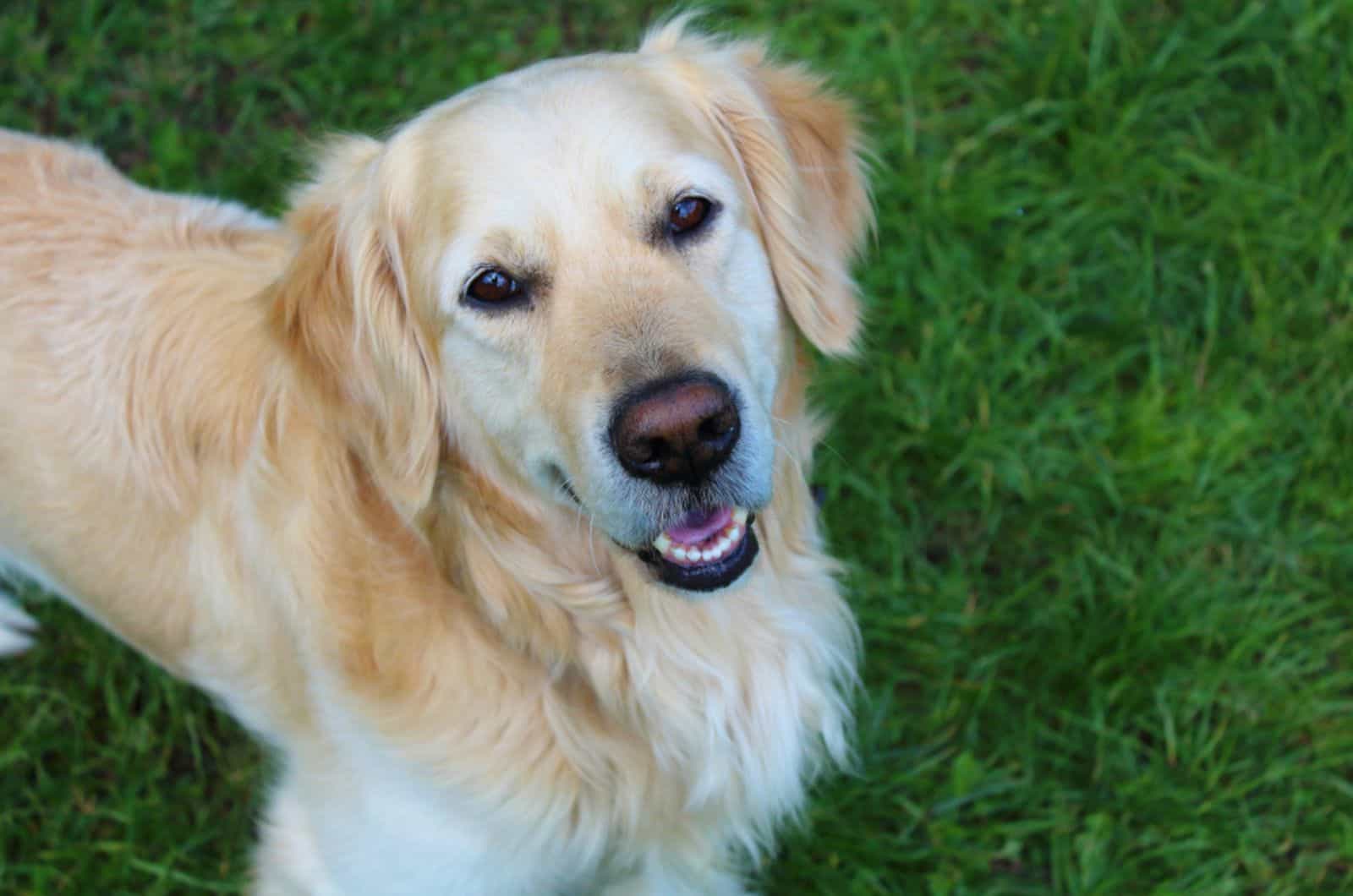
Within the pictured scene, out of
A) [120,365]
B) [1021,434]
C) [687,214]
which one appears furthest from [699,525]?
[1021,434]

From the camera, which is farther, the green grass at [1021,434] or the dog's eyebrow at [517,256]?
the green grass at [1021,434]

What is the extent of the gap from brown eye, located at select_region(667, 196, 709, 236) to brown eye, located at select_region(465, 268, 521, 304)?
30 cm

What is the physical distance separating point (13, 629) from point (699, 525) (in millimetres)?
2516

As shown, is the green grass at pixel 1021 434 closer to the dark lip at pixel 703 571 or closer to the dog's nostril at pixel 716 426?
the dark lip at pixel 703 571

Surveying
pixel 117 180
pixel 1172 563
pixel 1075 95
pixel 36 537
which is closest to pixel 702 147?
pixel 117 180

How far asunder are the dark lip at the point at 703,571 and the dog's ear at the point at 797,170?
1.58 ft

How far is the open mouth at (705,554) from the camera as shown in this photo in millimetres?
2328

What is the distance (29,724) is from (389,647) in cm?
181

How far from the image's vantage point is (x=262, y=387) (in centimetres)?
261

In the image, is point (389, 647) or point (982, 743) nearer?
point (389, 647)

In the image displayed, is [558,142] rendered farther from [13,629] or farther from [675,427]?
[13,629]

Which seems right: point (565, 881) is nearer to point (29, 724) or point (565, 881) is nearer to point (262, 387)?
point (262, 387)

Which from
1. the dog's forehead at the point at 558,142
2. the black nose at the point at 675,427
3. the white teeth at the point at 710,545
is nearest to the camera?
the black nose at the point at 675,427

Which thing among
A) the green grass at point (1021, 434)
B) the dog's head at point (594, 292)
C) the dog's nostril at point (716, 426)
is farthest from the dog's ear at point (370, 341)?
the green grass at point (1021, 434)
